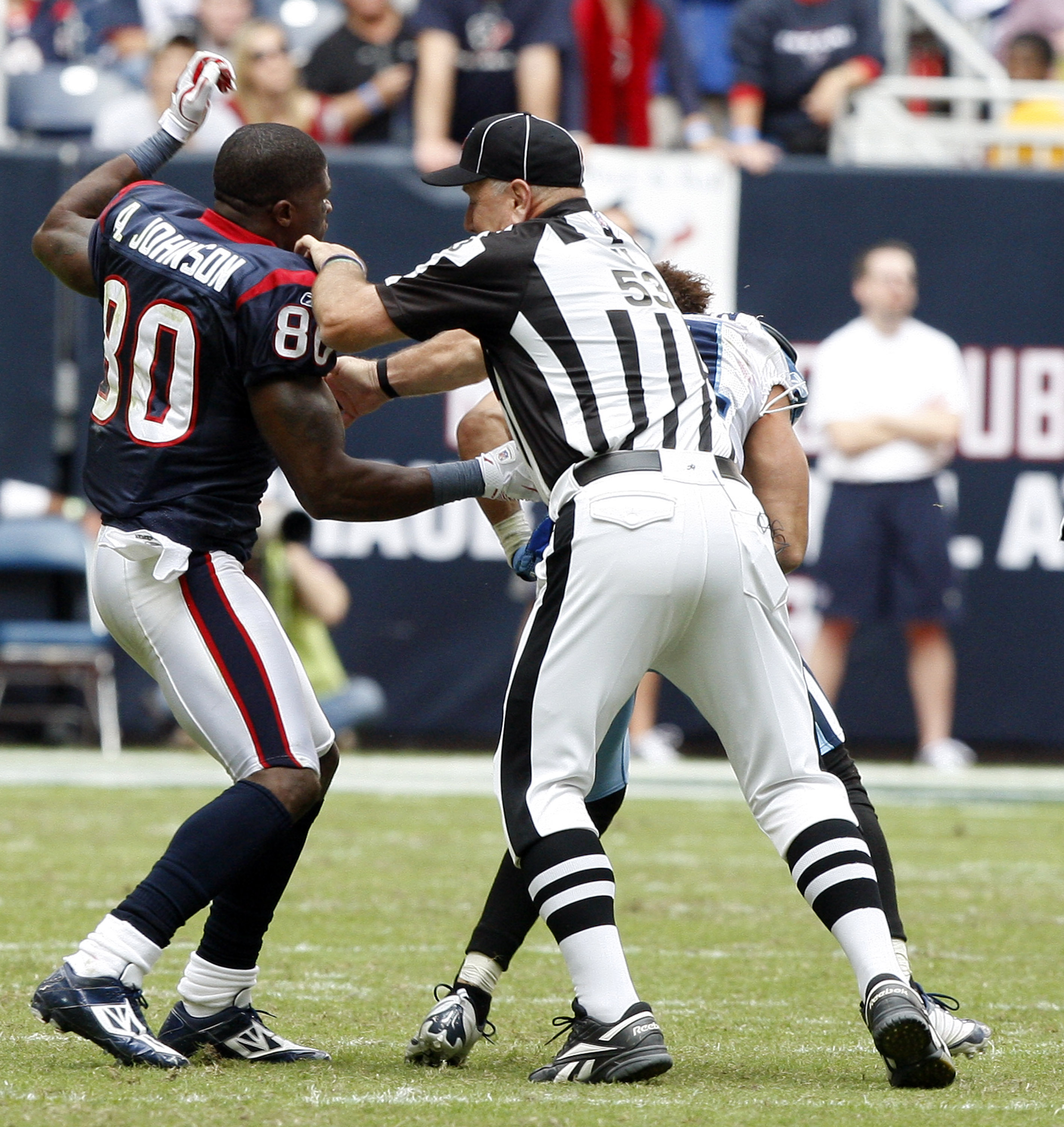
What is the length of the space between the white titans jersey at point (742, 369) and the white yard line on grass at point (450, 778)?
16.1ft

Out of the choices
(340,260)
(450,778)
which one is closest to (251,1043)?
(340,260)

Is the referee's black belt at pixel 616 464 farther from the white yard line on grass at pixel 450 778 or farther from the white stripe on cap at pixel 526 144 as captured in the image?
the white yard line on grass at pixel 450 778

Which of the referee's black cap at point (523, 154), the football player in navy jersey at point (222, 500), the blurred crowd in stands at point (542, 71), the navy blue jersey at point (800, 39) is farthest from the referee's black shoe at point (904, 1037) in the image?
the navy blue jersey at point (800, 39)

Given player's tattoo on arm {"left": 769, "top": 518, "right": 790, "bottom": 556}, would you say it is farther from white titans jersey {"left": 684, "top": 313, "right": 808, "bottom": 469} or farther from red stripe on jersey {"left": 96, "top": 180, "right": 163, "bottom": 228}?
red stripe on jersey {"left": 96, "top": 180, "right": 163, "bottom": 228}

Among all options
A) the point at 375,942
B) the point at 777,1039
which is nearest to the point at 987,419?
the point at 375,942

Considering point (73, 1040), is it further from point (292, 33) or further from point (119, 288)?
point (292, 33)

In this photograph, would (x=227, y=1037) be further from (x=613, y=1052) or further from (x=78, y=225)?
(x=78, y=225)

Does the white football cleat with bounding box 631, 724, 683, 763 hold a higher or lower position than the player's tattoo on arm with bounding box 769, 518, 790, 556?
lower

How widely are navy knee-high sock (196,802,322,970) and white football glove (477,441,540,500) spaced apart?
2.45ft

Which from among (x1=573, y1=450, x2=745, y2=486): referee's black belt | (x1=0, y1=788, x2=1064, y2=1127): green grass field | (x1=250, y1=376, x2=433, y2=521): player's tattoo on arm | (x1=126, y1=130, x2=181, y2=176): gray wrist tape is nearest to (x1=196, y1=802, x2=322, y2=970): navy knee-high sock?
(x1=0, y1=788, x2=1064, y2=1127): green grass field

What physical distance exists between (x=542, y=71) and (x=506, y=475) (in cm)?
701

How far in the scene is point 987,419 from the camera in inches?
413

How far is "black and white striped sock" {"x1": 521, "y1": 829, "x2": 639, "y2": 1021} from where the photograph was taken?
3539mm

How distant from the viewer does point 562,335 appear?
12.0 feet
